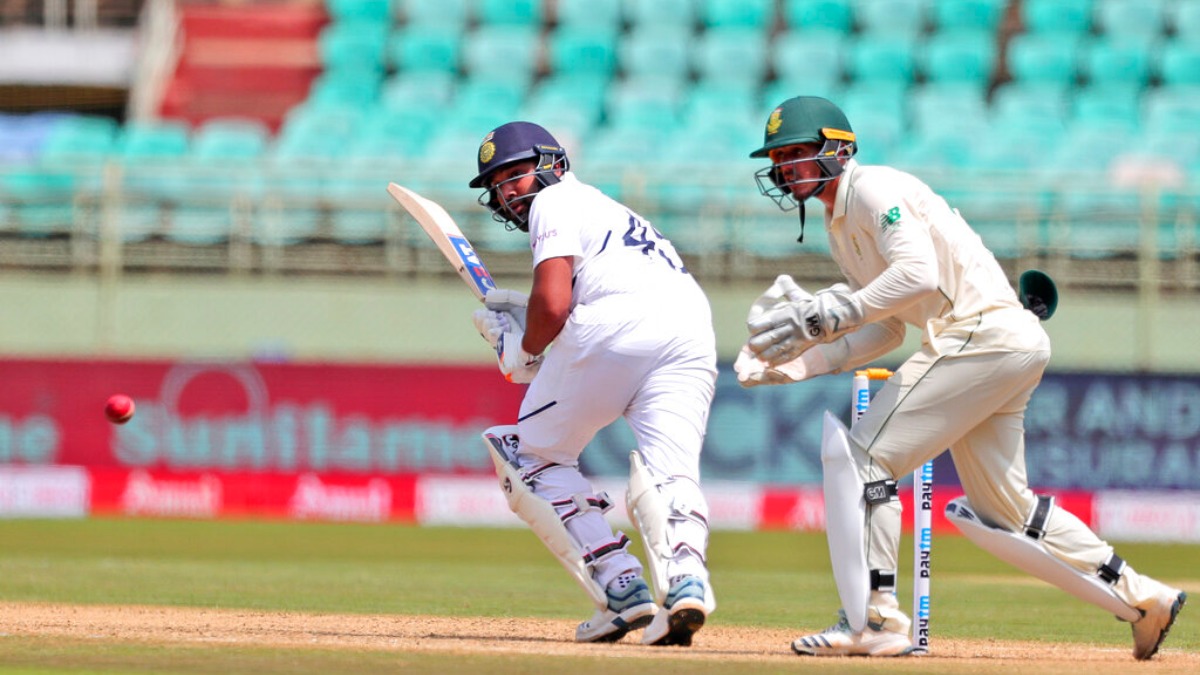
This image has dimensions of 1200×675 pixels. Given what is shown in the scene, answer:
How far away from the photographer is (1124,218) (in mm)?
15031

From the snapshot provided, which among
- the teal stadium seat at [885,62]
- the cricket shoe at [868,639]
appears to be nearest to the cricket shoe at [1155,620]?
the cricket shoe at [868,639]

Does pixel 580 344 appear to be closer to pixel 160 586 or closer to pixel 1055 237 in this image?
pixel 160 586

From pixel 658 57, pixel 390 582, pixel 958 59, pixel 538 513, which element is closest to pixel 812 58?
pixel 958 59

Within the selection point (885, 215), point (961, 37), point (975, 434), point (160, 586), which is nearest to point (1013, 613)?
point (975, 434)

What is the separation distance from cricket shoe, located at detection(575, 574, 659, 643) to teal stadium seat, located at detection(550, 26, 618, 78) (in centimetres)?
1326

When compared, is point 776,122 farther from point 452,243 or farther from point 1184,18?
point 1184,18

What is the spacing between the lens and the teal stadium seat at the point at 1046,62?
60.7ft

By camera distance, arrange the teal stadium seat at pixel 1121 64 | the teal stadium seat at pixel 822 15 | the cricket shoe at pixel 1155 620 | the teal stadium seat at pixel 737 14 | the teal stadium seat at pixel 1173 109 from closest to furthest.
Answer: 1. the cricket shoe at pixel 1155 620
2. the teal stadium seat at pixel 1173 109
3. the teal stadium seat at pixel 1121 64
4. the teal stadium seat at pixel 822 15
5. the teal stadium seat at pixel 737 14

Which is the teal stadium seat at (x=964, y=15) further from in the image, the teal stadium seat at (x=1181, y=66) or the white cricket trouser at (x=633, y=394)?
the white cricket trouser at (x=633, y=394)

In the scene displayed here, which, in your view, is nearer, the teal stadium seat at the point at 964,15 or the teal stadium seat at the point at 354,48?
the teal stadium seat at the point at 964,15

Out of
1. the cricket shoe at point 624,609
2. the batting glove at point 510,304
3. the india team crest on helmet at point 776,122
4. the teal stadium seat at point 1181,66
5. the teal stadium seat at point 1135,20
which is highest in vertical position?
the teal stadium seat at point 1135,20

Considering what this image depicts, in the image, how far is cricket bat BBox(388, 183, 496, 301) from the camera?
23.0 ft

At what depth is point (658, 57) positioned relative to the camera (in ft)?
62.4

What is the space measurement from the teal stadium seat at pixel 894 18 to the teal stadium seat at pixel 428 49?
4388 millimetres
